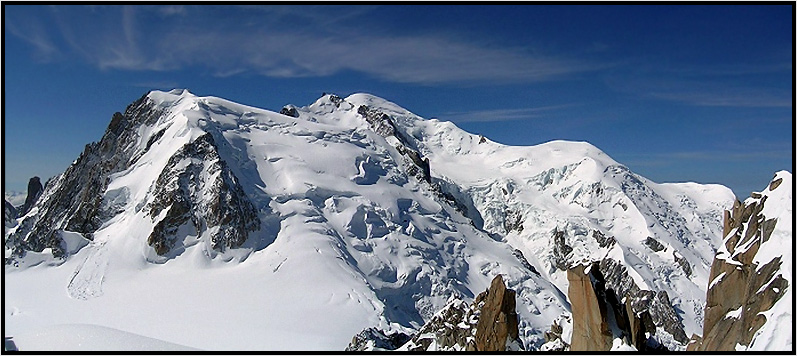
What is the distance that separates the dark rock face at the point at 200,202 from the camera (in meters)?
82.8

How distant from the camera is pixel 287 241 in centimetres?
8269

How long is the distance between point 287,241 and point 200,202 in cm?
1495

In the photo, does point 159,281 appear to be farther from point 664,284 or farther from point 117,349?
point 664,284

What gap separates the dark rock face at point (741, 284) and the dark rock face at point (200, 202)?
71.2 meters

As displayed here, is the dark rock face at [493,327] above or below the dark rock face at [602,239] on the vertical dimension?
below

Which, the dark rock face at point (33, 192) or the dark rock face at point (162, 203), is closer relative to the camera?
the dark rock face at point (162, 203)

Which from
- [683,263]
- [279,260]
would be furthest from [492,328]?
[683,263]

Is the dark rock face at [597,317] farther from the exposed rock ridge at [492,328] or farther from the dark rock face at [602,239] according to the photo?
the dark rock face at [602,239]

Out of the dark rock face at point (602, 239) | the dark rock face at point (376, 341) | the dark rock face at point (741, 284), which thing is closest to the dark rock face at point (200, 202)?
the dark rock face at point (376, 341)

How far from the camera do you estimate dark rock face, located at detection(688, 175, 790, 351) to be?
672 inches

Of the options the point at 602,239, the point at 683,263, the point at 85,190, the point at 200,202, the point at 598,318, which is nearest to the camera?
the point at 598,318

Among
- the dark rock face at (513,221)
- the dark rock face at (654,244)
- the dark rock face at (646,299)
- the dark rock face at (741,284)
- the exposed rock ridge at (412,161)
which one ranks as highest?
the exposed rock ridge at (412,161)

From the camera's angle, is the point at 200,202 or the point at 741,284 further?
the point at 200,202

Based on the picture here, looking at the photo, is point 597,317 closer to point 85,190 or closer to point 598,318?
point 598,318
